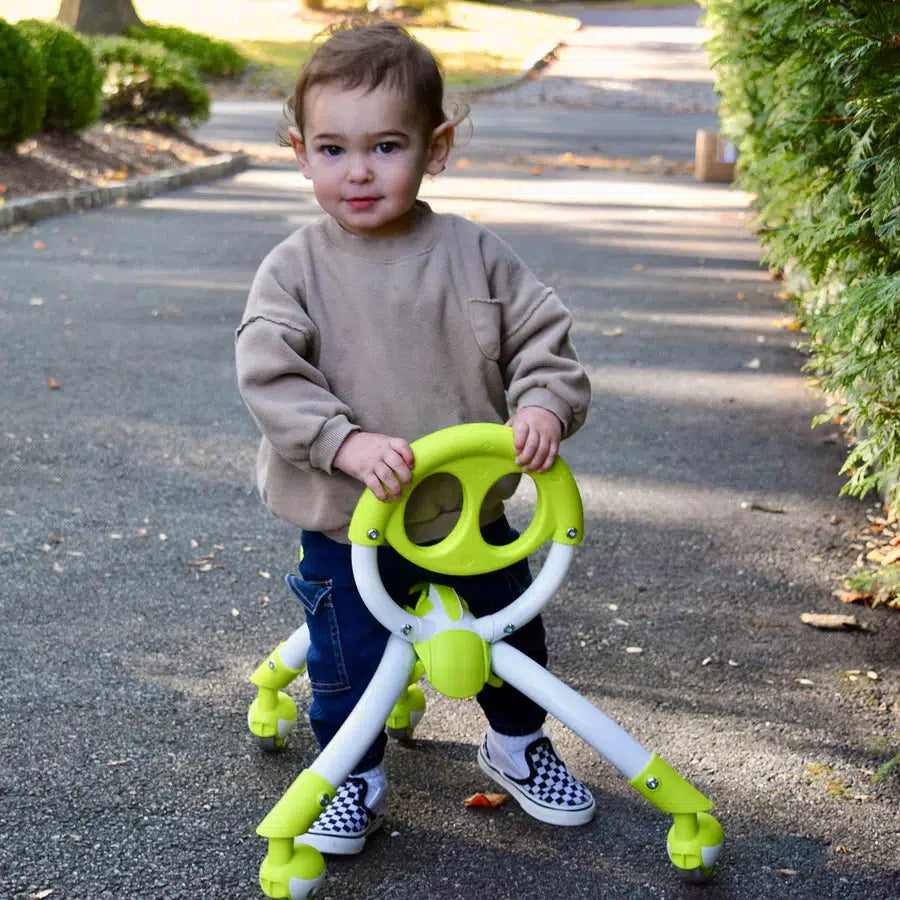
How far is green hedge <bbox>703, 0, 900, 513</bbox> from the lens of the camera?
3164 mm

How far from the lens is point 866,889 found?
2.44m

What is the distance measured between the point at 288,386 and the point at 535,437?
1.47ft

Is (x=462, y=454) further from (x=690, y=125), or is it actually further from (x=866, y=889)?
(x=690, y=125)

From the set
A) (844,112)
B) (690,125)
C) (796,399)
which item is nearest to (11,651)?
(844,112)

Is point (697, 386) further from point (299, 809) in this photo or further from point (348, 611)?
point (299, 809)

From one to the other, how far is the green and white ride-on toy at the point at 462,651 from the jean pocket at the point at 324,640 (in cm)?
14

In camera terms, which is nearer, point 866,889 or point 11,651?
point 866,889

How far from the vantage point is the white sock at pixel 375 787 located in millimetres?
2613

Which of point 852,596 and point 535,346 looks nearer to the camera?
point 535,346

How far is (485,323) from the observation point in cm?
251

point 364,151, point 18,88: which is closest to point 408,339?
point 364,151

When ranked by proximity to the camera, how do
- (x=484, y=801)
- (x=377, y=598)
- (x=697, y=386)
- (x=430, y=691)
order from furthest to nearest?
(x=697, y=386) → (x=430, y=691) → (x=484, y=801) → (x=377, y=598)

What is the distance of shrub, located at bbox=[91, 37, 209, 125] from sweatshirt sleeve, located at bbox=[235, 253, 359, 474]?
520 inches

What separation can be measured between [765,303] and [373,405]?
5.83 meters
